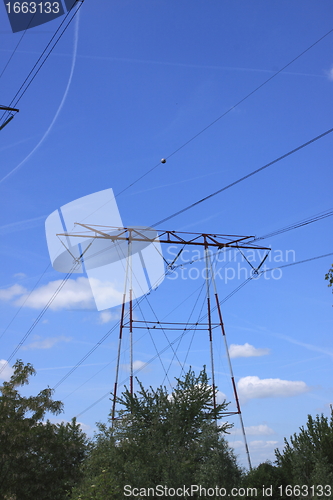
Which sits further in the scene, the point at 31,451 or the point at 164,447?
the point at 31,451

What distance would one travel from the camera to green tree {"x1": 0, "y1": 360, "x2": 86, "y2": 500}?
3791 centimetres

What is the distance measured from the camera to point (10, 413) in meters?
39.8

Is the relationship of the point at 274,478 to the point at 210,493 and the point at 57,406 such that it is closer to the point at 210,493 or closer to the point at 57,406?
the point at 210,493

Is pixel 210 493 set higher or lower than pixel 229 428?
lower

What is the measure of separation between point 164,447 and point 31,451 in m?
20.1

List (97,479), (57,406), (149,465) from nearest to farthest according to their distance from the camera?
(149,465) → (97,479) → (57,406)

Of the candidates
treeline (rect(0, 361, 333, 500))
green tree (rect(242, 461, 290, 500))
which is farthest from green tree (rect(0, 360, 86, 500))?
green tree (rect(242, 461, 290, 500))

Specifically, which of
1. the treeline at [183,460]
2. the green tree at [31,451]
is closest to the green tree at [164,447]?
the treeline at [183,460]

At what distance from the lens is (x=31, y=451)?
3966 centimetres

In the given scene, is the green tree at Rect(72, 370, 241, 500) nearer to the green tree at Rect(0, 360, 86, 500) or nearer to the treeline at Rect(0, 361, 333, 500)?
the treeline at Rect(0, 361, 333, 500)

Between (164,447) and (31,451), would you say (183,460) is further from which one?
(31,451)

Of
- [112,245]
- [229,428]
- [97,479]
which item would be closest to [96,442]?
[97,479]

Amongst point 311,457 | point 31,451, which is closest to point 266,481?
point 311,457

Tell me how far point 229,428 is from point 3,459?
20.3 meters
